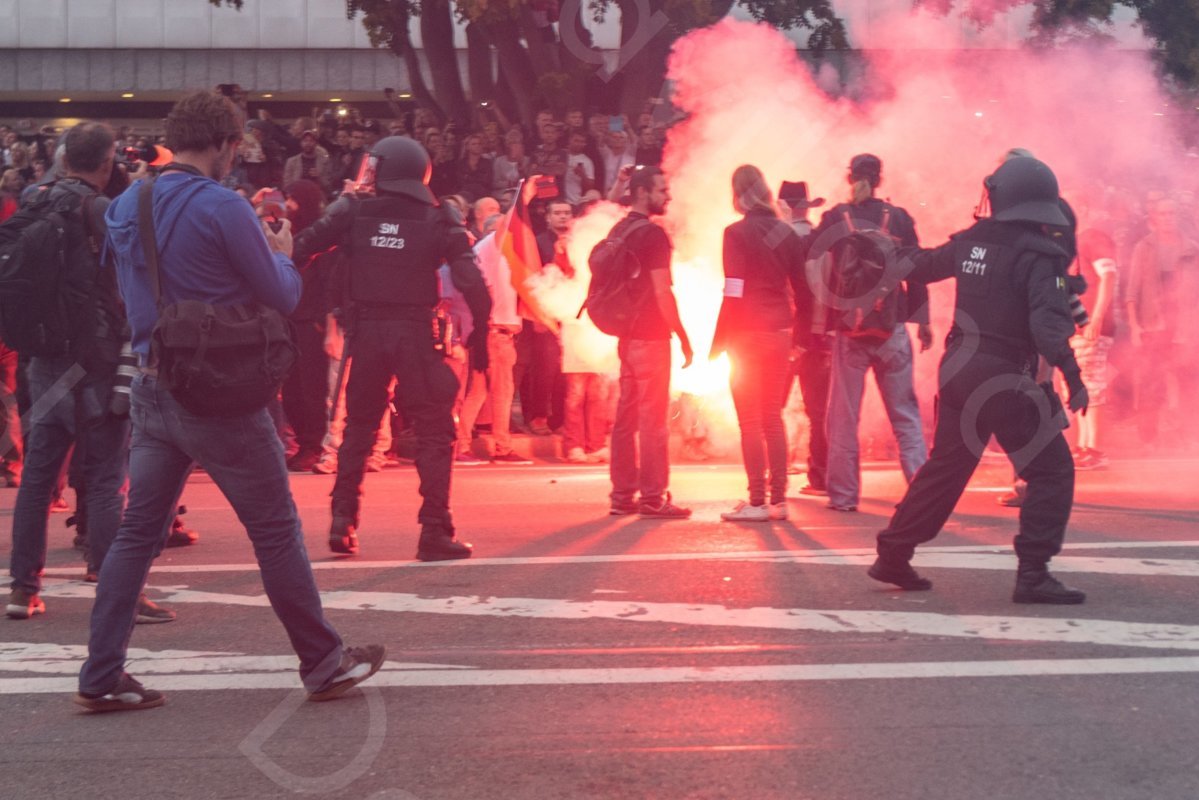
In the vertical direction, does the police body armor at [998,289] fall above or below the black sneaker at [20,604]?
above

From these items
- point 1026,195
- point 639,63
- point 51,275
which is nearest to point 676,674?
point 1026,195

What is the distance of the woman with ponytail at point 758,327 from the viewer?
8938 millimetres

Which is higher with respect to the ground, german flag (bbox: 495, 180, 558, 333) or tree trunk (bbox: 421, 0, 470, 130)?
tree trunk (bbox: 421, 0, 470, 130)

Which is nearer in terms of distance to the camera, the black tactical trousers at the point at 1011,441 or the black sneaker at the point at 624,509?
the black tactical trousers at the point at 1011,441

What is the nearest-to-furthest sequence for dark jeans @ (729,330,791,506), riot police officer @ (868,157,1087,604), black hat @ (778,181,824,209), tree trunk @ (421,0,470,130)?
riot police officer @ (868,157,1087,604) → dark jeans @ (729,330,791,506) → black hat @ (778,181,824,209) → tree trunk @ (421,0,470,130)

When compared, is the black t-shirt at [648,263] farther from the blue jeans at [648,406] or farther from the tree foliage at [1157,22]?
the tree foliage at [1157,22]

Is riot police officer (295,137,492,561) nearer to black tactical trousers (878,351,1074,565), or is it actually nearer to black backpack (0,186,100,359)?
black backpack (0,186,100,359)

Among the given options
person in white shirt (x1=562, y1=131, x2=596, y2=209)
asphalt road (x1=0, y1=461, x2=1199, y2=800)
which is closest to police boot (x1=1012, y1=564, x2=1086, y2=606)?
asphalt road (x1=0, y1=461, x2=1199, y2=800)

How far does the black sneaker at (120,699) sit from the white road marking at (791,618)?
1.61 m

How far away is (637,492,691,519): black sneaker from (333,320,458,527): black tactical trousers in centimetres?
161

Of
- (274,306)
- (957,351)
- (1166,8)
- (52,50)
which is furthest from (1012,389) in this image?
(52,50)

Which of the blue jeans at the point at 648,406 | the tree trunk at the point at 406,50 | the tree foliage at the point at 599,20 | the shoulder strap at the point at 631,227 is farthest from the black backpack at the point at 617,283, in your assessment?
the tree trunk at the point at 406,50

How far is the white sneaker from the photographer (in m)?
9.03

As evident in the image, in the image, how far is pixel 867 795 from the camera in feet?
14.1
